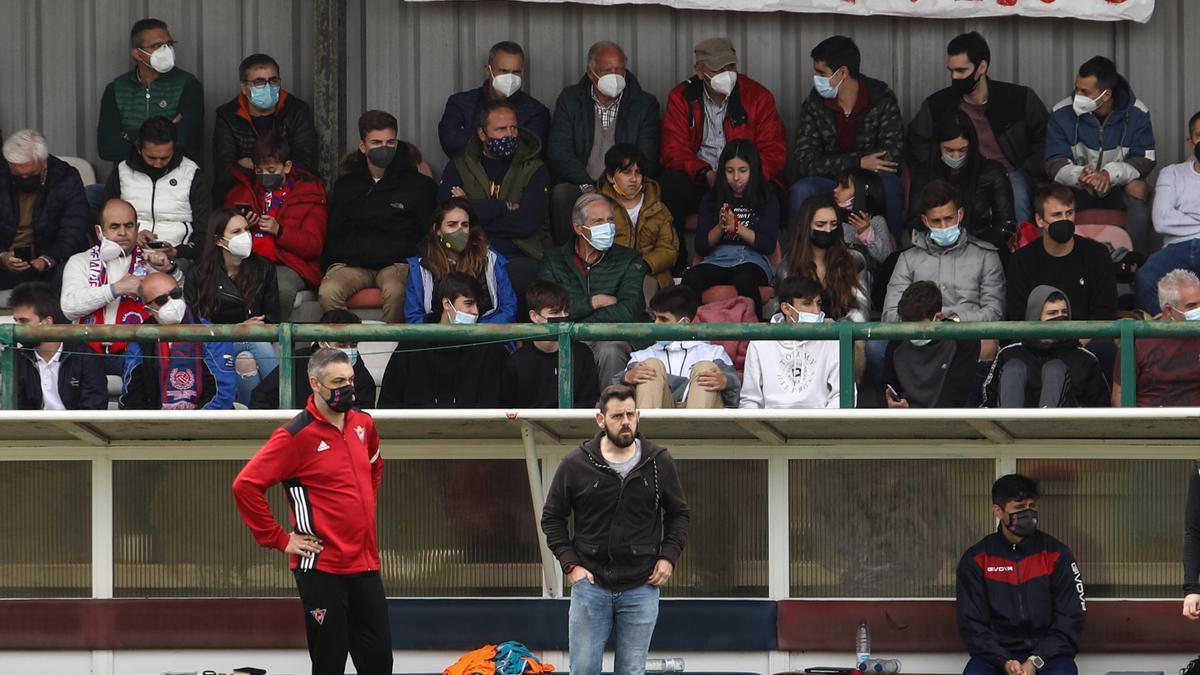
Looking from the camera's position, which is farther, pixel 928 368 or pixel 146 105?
pixel 146 105

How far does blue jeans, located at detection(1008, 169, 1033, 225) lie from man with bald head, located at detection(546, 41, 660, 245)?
241cm

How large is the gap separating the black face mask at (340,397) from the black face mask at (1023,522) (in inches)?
145

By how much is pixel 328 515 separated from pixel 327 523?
0.04 metres

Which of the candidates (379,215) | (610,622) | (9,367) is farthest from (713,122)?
(9,367)

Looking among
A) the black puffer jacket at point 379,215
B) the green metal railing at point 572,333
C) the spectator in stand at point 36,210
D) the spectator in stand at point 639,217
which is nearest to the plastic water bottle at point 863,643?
the green metal railing at point 572,333

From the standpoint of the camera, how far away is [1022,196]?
13.9 metres

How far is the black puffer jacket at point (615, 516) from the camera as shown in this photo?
1027 centimetres

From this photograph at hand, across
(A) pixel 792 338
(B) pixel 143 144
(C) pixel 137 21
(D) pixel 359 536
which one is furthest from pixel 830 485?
(C) pixel 137 21

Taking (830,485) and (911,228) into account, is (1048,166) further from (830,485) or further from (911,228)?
(830,485)

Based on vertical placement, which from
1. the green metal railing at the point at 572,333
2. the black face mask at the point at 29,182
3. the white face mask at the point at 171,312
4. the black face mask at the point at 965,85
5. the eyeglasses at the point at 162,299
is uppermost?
the black face mask at the point at 965,85

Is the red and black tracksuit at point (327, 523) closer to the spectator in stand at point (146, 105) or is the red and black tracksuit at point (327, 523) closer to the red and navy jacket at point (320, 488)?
the red and navy jacket at point (320, 488)

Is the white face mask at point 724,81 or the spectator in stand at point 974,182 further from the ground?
the white face mask at point 724,81

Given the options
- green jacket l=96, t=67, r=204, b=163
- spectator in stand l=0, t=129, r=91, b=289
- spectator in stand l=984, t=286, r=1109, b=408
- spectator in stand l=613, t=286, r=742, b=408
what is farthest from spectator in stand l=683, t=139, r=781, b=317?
A: spectator in stand l=0, t=129, r=91, b=289

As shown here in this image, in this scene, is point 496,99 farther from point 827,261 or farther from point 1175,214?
point 1175,214
